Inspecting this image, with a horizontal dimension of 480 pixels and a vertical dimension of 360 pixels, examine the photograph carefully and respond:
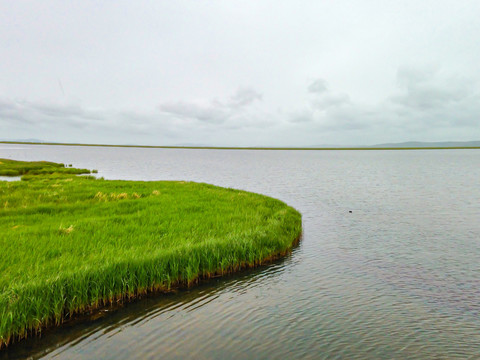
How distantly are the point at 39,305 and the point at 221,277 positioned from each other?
7173mm

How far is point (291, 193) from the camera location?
40.1 meters

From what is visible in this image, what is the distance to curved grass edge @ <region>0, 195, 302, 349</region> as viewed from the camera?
873cm

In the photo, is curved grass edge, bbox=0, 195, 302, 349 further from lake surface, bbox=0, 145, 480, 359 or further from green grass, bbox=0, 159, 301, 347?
lake surface, bbox=0, 145, 480, 359

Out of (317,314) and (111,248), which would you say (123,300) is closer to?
(111,248)

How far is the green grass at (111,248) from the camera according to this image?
9258 mm

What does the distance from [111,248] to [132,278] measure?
2.43 m

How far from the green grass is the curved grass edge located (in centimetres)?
3

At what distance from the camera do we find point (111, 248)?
12.8 meters

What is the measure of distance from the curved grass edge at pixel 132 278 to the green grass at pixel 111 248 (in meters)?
0.03

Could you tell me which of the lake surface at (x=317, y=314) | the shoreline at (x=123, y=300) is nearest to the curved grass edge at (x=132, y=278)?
the shoreline at (x=123, y=300)

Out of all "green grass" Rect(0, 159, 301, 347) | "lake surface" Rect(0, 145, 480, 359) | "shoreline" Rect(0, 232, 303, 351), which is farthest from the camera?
"green grass" Rect(0, 159, 301, 347)

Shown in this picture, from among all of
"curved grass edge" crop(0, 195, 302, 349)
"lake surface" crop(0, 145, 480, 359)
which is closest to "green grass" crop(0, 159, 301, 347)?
"curved grass edge" crop(0, 195, 302, 349)

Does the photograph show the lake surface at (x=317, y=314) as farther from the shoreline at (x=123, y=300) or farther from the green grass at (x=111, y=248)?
the green grass at (x=111, y=248)

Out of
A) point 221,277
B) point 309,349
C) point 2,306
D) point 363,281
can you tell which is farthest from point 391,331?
point 2,306
